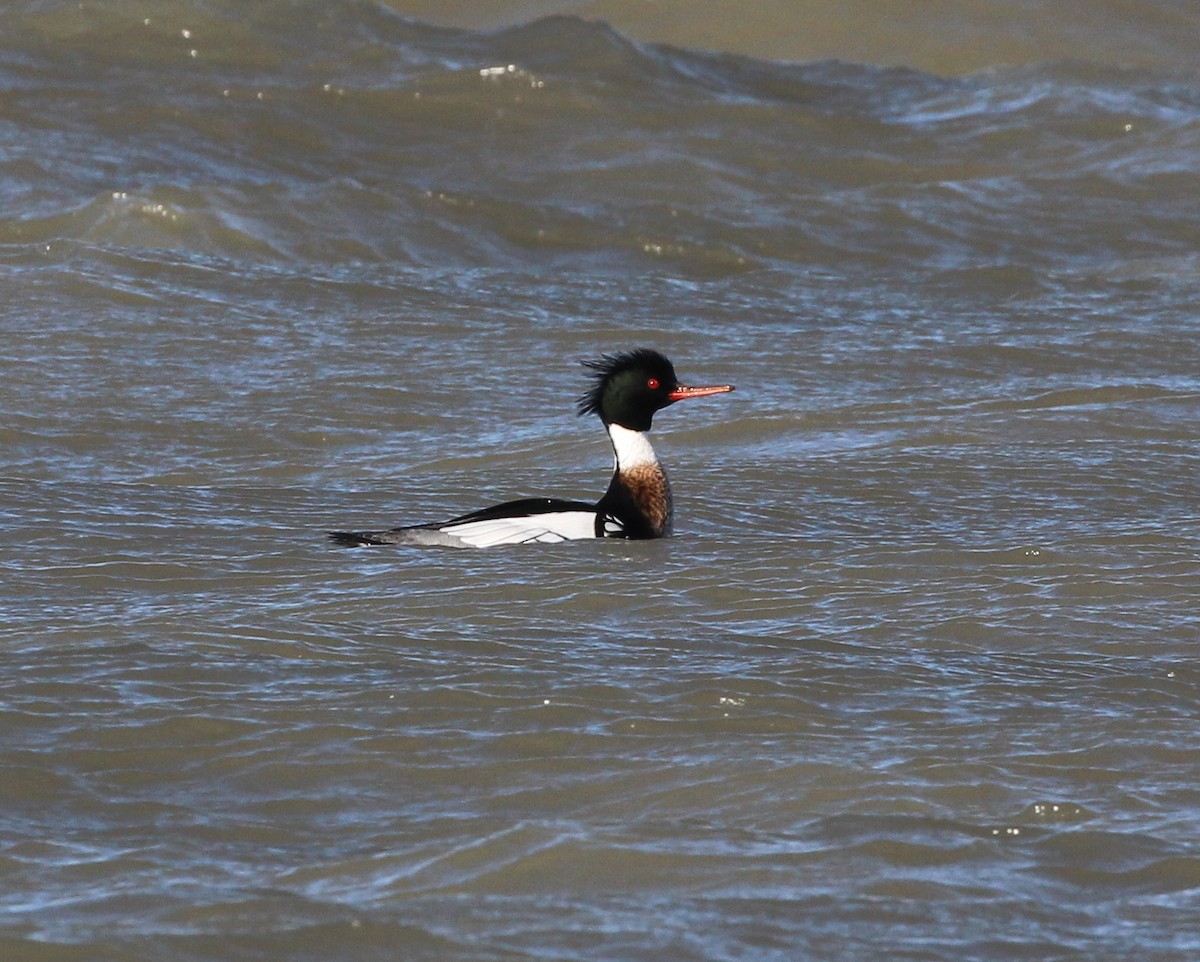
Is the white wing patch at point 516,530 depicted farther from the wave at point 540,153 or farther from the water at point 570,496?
the wave at point 540,153

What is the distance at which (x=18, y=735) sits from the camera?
5.41 metres

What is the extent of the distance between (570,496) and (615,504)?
41.8 inches

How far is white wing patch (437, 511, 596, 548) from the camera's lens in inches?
301

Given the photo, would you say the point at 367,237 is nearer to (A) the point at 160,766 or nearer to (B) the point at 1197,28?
(A) the point at 160,766

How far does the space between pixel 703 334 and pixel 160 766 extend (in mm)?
6785

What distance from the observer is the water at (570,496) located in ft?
15.1

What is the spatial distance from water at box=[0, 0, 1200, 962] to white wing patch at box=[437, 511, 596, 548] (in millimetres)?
146

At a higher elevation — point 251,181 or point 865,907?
point 251,181

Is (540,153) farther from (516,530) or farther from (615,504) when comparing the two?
(516,530)

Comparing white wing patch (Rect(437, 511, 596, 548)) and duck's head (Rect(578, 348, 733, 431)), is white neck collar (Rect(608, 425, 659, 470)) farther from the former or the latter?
white wing patch (Rect(437, 511, 596, 548))

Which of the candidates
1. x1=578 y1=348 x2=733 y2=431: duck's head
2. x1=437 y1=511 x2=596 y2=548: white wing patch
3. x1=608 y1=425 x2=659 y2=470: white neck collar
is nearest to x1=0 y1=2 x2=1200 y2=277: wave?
x1=578 y1=348 x2=733 y2=431: duck's head

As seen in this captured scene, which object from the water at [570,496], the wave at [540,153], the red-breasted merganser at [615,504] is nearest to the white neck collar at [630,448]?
the red-breasted merganser at [615,504]

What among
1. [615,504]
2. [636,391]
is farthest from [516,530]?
[636,391]

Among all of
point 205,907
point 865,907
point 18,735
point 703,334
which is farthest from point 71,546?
point 703,334
